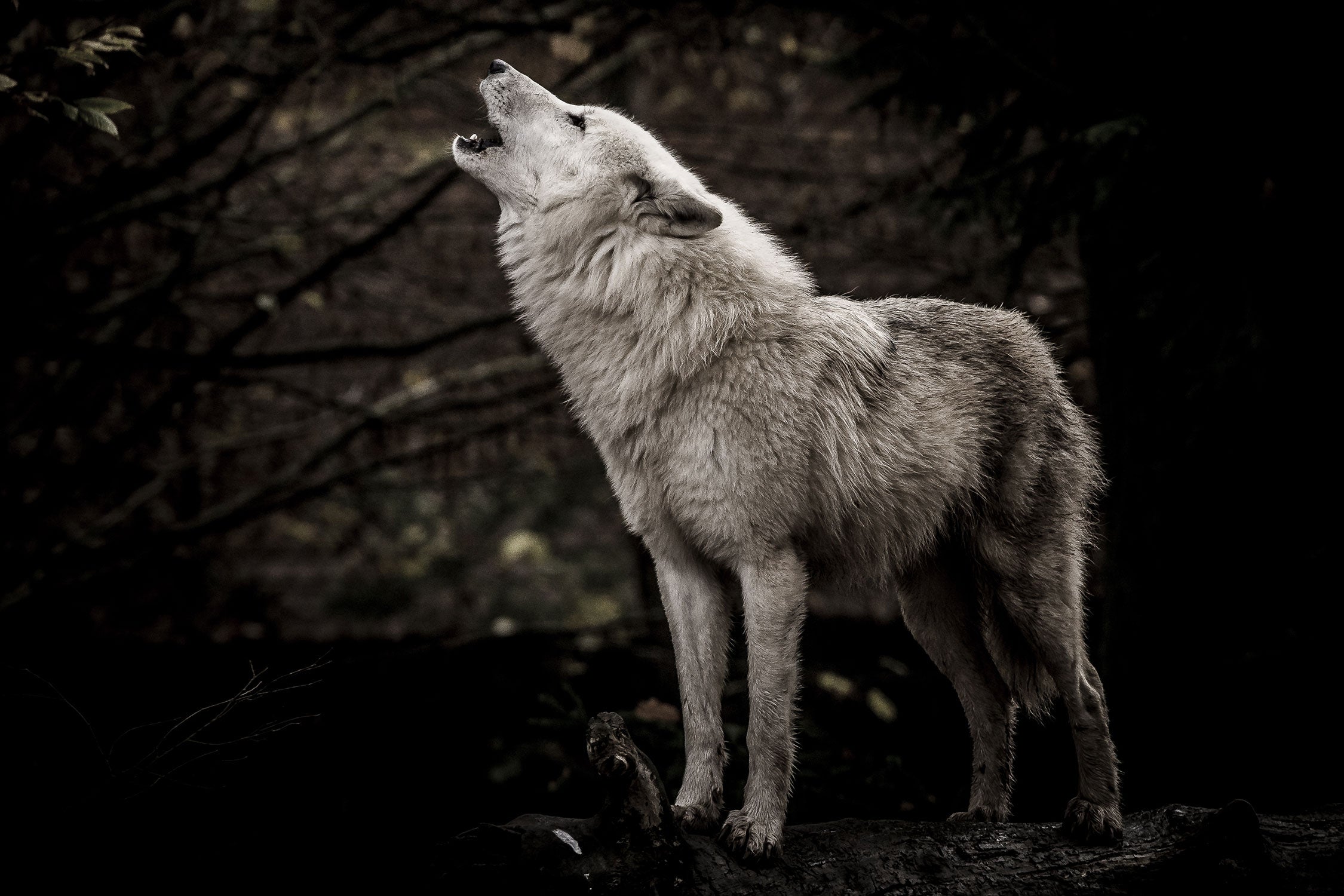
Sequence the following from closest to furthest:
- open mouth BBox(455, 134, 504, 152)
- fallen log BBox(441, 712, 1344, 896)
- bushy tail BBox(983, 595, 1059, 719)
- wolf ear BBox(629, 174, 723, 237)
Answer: fallen log BBox(441, 712, 1344, 896) → wolf ear BBox(629, 174, 723, 237) → open mouth BBox(455, 134, 504, 152) → bushy tail BBox(983, 595, 1059, 719)

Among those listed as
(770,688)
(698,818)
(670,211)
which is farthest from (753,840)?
(670,211)

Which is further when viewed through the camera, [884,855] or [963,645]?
[963,645]

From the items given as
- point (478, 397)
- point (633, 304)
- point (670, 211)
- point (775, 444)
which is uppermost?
point (670, 211)

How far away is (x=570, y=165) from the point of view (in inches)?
142

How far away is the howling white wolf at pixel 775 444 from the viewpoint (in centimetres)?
331

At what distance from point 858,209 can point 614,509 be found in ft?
21.9

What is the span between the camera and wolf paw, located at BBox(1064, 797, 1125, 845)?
3529 millimetres

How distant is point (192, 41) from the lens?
538 centimetres

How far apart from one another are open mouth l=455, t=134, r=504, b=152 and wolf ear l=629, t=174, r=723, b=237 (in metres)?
0.58

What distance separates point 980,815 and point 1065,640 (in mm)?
773

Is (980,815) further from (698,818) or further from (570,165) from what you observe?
(570,165)

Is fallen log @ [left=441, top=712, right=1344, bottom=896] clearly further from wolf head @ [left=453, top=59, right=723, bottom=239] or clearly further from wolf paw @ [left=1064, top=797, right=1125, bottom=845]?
wolf head @ [left=453, top=59, right=723, bottom=239]

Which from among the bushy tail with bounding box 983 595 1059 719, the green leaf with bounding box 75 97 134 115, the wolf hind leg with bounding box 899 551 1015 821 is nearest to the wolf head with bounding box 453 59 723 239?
the green leaf with bounding box 75 97 134 115

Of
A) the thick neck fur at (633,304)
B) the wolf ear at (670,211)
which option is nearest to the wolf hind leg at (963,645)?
the thick neck fur at (633,304)
